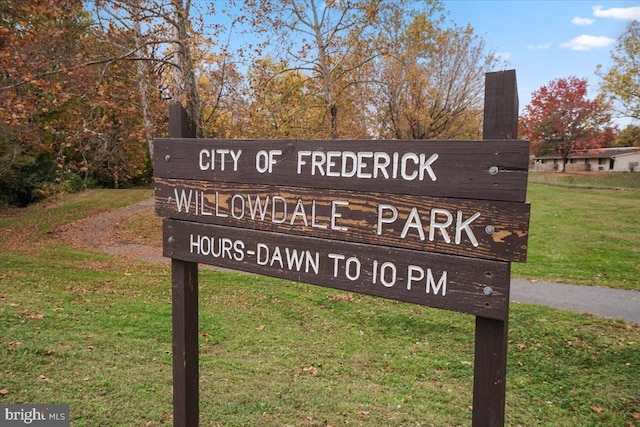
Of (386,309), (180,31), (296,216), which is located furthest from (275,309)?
(180,31)

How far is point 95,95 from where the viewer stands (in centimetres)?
1010

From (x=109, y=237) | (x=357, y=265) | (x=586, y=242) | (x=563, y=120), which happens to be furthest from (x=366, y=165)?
(x=563, y=120)

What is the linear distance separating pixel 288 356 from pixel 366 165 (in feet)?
12.1

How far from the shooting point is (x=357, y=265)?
2.07 meters

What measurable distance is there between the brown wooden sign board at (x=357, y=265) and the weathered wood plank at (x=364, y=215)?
1.7 inches

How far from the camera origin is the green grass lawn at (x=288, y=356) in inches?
150

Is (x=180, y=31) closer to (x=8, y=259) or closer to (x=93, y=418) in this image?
(x=8, y=259)

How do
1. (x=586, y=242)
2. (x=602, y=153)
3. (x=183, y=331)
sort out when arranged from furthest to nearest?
(x=602, y=153) → (x=586, y=242) → (x=183, y=331)

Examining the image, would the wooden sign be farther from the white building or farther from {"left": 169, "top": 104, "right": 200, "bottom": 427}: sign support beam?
the white building

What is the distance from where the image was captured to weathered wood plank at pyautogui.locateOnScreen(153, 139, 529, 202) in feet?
5.63

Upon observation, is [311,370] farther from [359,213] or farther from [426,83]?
[426,83]

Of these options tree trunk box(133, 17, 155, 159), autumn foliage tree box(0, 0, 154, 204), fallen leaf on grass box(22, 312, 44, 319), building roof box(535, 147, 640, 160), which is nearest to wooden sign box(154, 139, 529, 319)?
fallen leaf on grass box(22, 312, 44, 319)

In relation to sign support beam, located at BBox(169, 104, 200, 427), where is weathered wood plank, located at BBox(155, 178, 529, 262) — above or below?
above

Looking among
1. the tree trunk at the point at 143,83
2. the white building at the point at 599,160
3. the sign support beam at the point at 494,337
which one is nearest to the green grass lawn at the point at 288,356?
the sign support beam at the point at 494,337
